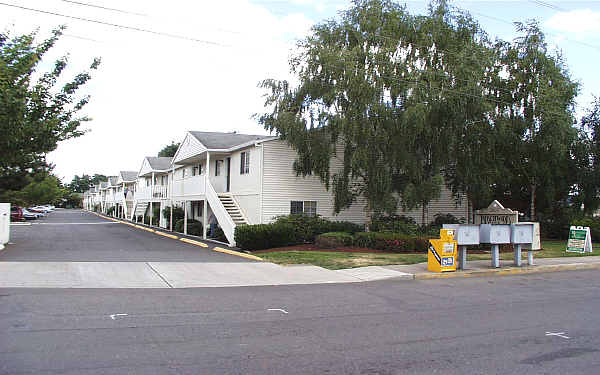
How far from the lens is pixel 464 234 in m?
14.2

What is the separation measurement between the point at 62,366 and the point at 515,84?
74.5 ft

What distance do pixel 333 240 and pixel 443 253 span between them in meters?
7.27

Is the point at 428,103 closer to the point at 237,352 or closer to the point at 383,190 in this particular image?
the point at 383,190

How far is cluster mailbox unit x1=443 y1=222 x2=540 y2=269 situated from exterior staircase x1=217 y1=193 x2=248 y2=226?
39.5 feet

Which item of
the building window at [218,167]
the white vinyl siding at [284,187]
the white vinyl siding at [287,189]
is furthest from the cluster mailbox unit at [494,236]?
the building window at [218,167]

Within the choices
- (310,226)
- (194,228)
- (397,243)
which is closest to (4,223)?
(194,228)

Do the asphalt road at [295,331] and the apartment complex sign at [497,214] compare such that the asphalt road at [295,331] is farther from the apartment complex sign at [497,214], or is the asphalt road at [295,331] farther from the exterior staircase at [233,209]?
the exterior staircase at [233,209]

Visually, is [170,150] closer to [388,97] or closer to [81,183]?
[388,97]

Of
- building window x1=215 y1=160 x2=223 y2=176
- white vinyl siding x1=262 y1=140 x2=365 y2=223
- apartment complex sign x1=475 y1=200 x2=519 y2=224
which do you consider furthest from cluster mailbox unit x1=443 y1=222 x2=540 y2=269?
building window x1=215 y1=160 x2=223 y2=176

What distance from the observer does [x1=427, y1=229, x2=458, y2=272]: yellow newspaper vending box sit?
13820 millimetres

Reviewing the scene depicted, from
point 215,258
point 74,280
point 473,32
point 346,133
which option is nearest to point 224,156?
point 346,133

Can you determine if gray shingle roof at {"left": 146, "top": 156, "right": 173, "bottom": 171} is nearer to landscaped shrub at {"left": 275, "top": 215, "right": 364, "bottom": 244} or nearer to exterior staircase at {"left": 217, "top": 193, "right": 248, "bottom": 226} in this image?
exterior staircase at {"left": 217, "top": 193, "right": 248, "bottom": 226}

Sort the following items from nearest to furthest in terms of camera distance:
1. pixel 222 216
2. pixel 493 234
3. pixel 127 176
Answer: pixel 493 234, pixel 222 216, pixel 127 176

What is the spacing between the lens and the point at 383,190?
20656 millimetres
